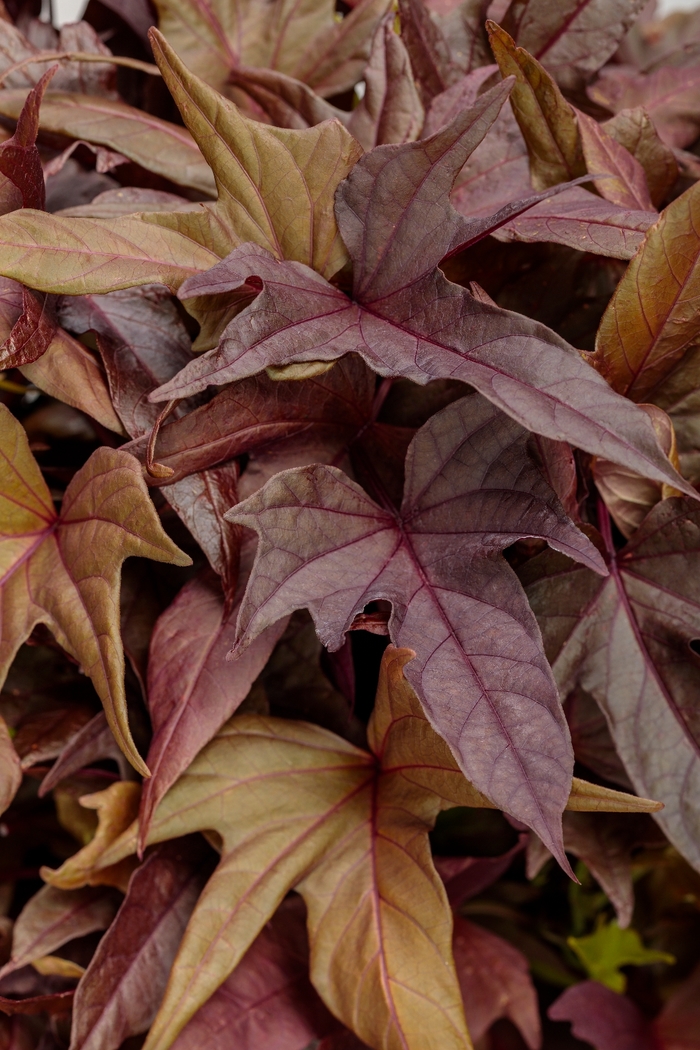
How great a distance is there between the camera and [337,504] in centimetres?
33

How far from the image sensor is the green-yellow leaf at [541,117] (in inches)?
13.6

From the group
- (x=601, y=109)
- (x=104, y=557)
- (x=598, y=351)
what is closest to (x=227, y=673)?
(x=104, y=557)

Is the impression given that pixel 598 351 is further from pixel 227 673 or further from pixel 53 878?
pixel 53 878

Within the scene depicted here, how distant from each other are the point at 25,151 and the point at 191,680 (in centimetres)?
21

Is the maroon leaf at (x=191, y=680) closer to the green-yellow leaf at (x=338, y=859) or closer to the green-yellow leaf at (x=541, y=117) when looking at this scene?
the green-yellow leaf at (x=338, y=859)

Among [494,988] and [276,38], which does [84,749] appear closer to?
[494,988]

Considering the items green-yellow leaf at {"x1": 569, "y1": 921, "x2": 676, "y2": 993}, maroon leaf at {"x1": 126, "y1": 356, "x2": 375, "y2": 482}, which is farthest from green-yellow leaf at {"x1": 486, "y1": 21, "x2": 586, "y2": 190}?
green-yellow leaf at {"x1": 569, "y1": 921, "x2": 676, "y2": 993}

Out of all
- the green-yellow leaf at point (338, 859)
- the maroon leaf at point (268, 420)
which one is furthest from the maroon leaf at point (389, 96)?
the green-yellow leaf at point (338, 859)

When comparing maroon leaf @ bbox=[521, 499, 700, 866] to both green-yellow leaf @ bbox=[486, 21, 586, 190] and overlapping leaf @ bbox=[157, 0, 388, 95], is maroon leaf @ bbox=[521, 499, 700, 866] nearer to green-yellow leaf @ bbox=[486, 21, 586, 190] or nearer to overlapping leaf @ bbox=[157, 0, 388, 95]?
green-yellow leaf @ bbox=[486, 21, 586, 190]

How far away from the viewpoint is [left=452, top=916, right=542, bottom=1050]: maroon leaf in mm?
462

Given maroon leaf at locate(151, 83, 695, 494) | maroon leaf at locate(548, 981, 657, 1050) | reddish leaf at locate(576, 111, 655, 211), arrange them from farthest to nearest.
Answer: maroon leaf at locate(548, 981, 657, 1050) → reddish leaf at locate(576, 111, 655, 211) → maroon leaf at locate(151, 83, 695, 494)

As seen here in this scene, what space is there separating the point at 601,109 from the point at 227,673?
1.15ft

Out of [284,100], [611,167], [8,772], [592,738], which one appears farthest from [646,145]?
[8,772]

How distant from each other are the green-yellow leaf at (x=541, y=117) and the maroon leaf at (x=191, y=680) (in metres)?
0.22
